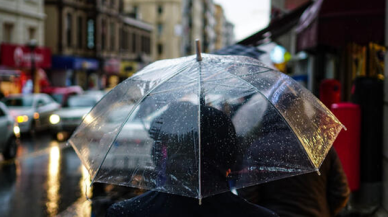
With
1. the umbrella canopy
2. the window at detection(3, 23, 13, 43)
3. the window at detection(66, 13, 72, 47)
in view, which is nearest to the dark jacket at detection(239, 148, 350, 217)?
the umbrella canopy

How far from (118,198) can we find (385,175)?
13.9ft

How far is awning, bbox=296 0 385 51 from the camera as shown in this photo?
23.8 feet

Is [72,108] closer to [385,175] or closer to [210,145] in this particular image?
[385,175]

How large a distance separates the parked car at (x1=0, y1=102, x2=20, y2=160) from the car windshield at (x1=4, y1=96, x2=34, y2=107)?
7499mm

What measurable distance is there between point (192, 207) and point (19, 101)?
19.3 metres

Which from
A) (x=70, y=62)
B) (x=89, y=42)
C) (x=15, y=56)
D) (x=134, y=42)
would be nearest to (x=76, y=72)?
(x=70, y=62)

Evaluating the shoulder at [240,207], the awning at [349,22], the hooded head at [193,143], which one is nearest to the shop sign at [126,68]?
the awning at [349,22]

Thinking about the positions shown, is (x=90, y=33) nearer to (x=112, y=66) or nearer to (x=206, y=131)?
(x=112, y=66)

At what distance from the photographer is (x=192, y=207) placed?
10.0ft

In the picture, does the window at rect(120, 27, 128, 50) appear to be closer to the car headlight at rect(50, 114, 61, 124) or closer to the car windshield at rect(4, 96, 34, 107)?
the car windshield at rect(4, 96, 34, 107)

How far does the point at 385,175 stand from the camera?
645cm

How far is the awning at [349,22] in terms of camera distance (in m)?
7.25

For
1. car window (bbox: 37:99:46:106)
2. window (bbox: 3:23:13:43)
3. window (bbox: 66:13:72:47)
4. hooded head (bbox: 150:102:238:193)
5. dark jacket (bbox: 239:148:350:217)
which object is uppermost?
window (bbox: 66:13:72:47)

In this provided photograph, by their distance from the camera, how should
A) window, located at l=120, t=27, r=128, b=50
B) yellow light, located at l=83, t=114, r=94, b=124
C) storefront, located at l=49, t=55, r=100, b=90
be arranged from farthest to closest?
1. window, located at l=120, t=27, r=128, b=50
2. storefront, located at l=49, t=55, r=100, b=90
3. yellow light, located at l=83, t=114, r=94, b=124
